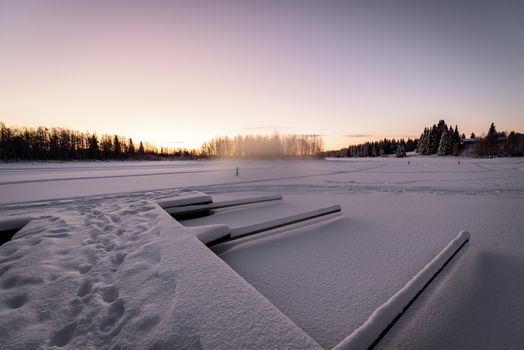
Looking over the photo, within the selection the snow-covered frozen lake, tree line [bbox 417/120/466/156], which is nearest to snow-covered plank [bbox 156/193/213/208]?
the snow-covered frozen lake

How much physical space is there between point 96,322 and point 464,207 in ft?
31.6

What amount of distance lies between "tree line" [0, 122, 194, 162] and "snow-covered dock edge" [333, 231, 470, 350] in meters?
77.4

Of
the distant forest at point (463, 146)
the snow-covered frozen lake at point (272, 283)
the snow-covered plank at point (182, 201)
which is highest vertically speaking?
the distant forest at point (463, 146)

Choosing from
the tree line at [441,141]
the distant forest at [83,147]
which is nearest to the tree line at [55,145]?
the distant forest at [83,147]

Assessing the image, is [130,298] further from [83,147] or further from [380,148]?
[380,148]

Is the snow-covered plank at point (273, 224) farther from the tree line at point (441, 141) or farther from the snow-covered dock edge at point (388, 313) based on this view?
the tree line at point (441, 141)

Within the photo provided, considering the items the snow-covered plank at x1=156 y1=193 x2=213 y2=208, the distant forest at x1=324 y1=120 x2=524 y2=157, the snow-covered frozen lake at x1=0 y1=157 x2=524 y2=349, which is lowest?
the snow-covered frozen lake at x1=0 y1=157 x2=524 y2=349

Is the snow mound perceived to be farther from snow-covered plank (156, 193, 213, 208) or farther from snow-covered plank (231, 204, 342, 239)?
snow-covered plank (156, 193, 213, 208)

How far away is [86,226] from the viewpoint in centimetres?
459

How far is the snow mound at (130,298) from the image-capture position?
1.74 metres

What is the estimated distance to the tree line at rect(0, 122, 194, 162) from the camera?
2361 inches

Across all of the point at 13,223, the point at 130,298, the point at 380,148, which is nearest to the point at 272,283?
the point at 130,298

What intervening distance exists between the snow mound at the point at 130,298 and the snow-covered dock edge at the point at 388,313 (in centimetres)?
42

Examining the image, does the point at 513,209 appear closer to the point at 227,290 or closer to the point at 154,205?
the point at 227,290
